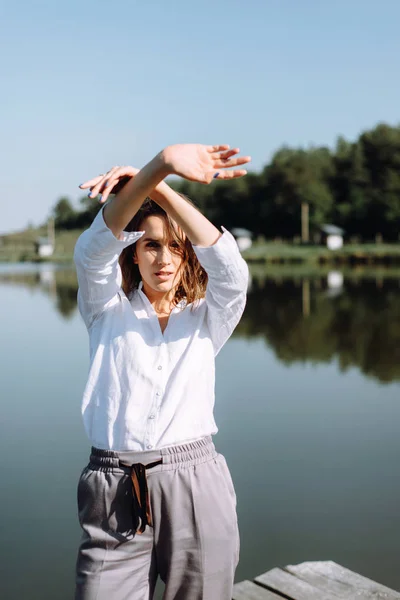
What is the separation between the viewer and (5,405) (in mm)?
6305

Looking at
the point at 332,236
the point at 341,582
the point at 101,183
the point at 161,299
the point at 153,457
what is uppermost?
the point at 332,236

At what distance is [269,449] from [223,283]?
3427mm

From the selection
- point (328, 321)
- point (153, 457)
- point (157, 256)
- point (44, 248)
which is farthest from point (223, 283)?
point (44, 248)

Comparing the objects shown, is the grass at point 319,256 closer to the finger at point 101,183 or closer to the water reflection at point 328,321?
the water reflection at point 328,321

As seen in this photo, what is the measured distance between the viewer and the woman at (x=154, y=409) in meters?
1.54

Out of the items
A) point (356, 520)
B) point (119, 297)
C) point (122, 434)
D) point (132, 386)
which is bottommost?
point (356, 520)

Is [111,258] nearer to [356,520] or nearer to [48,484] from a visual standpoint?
[356,520]

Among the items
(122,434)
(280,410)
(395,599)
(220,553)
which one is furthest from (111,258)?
(280,410)

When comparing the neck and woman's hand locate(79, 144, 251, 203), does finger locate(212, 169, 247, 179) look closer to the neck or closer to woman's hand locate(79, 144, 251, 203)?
woman's hand locate(79, 144, 251, 203)

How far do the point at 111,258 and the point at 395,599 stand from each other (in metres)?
1.68

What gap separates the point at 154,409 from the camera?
62.9 inches

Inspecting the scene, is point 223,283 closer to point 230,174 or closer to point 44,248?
point 230,174

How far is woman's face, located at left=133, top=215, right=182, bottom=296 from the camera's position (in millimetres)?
1726

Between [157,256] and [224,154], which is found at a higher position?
[224,154]
